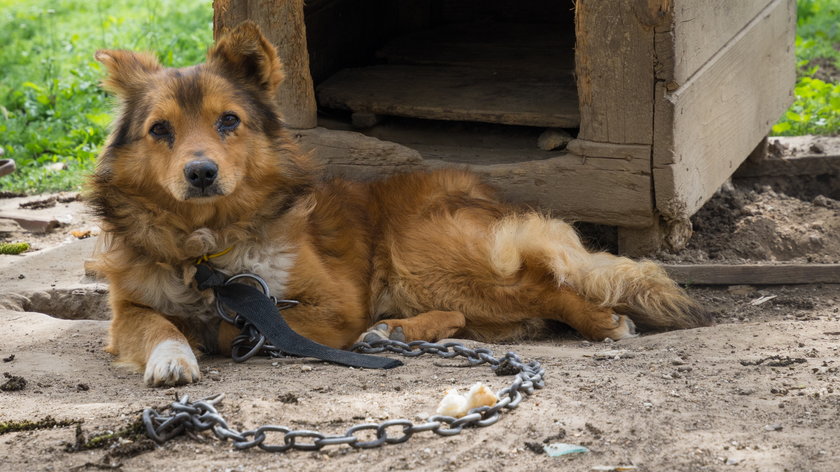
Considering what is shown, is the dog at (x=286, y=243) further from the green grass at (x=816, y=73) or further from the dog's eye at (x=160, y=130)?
the green grass at (x=816, y=73)

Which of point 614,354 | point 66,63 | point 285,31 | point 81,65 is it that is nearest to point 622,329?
point 614,354

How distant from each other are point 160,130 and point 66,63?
7006 mm

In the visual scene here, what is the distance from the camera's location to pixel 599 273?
4953mm

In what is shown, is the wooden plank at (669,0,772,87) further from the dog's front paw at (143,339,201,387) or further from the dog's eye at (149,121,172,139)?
the dog's front paw at (143,339,201,387)

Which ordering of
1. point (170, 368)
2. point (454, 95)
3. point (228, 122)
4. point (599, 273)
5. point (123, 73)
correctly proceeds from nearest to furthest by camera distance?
point (170, 368) < point (228, 122) < point (123, 73) < point (599, 273) < point (454, 95)

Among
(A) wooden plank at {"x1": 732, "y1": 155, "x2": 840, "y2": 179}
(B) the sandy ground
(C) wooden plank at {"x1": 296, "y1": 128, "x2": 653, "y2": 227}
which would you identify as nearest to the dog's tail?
(B) the sandy ground

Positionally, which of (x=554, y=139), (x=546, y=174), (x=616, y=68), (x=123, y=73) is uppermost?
(x=123, y=73)

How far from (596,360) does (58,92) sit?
7494mm

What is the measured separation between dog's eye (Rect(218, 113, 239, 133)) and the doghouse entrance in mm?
1673

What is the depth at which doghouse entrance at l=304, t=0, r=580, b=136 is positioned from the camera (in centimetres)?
589

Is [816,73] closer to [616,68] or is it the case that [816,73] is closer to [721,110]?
[721,110]

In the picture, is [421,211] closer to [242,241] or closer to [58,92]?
[242,241]

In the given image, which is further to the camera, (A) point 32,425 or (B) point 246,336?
(B) point 246,336

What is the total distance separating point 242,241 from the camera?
15.1ft
